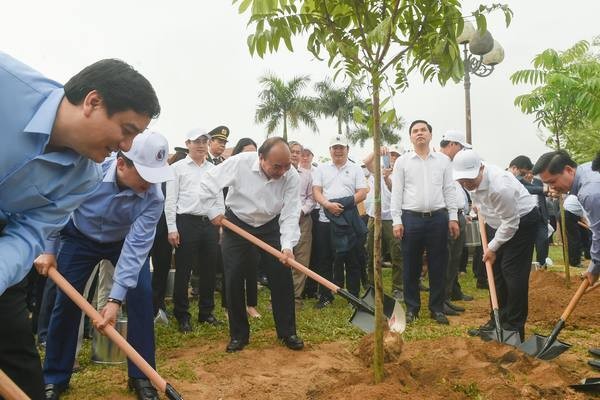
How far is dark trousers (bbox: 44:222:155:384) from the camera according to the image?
3676 mm

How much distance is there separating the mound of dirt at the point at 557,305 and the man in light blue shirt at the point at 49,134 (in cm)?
545

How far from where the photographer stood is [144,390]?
3.62m

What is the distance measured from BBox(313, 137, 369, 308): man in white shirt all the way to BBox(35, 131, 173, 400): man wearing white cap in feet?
11.2

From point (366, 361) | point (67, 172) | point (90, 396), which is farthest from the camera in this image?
point (366, 361)

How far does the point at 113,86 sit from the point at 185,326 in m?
3.96

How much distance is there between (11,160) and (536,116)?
924 cm

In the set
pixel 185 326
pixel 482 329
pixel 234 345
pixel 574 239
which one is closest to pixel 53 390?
pixel 234 345

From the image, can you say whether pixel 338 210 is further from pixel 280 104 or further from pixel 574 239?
pixel 280 104

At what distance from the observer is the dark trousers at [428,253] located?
591cm

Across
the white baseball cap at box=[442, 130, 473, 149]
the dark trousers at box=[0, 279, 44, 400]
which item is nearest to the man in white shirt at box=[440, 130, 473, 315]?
the white baseball cap at box=[442, 130, 473, 149]

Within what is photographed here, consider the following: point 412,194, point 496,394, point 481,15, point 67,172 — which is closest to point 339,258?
Answer: point 412,194

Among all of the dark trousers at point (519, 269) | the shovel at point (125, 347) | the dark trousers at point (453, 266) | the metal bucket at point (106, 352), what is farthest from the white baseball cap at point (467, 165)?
the metal bucket at point (106, 352)

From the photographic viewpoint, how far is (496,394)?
11.2ft

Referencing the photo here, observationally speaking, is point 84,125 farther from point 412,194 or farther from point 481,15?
point 412,194
